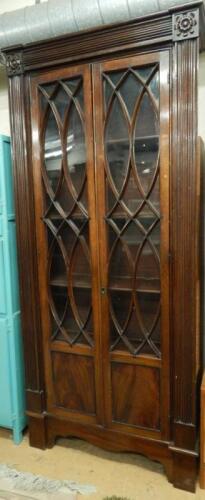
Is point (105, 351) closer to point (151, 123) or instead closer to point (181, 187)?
point (181, 187)

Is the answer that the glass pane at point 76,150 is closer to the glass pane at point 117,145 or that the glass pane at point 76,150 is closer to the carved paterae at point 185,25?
the glass pane at point 117,145

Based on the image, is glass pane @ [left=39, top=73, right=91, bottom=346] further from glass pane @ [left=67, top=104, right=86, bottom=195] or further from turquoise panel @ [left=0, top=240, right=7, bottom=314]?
turquoise panel @ [left=0, top=240, right=7, bottom=314]

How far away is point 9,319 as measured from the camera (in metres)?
1.95

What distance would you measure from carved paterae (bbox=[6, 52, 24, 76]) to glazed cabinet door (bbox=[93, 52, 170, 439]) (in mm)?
424

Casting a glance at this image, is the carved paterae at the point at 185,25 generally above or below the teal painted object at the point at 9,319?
above

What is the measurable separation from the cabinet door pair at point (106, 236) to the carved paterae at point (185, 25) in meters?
0.10

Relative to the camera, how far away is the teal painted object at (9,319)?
6.22 feet

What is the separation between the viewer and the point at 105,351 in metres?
1.73

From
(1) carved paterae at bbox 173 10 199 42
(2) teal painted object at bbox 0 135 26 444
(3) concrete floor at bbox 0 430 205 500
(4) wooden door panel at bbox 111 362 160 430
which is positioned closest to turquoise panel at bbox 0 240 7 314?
(2) teal painted object at bbox 0 135 26 444

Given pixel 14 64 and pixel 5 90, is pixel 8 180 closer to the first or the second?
→ pixel 14 64

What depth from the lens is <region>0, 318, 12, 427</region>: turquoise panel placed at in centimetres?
197

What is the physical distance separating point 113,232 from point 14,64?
989mm

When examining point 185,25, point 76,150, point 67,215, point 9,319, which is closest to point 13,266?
point 9,319

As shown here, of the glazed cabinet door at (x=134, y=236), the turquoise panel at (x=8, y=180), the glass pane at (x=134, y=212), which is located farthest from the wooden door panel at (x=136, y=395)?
the turquoise panel at (x=8, y=180)
